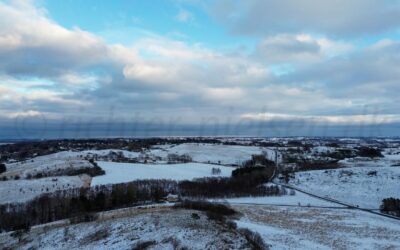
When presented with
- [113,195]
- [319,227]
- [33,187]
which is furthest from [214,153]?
[319,227]

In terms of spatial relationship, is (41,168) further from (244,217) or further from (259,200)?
(244,217)

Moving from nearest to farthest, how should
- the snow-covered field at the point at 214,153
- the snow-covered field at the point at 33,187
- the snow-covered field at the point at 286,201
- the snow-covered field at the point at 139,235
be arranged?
the snow-covered field at the point at 139,235 < the snow-covered field at the point at 286,201 < the snow-covered field at the point at 33,187 < the snow-covered field at the point at 214,153

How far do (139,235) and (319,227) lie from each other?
17942mm

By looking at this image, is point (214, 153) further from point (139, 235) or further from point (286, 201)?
point (139, 235)

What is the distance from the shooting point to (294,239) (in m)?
34.2

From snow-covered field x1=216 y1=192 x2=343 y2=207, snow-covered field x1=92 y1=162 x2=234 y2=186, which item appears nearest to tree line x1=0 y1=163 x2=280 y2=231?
snow-covered field x1=216 y1=192 x2=343 y2=207

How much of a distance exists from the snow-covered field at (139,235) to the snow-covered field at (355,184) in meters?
33.1

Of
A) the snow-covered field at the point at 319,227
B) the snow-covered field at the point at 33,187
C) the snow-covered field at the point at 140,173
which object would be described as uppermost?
the snow-covered field at the point at 319,227

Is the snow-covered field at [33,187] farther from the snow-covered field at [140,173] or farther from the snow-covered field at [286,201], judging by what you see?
the snow-covered field at [286,201]

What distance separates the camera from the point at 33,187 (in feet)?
249

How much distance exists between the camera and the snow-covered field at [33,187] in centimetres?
6788

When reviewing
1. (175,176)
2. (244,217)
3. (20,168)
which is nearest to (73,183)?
(175,176)

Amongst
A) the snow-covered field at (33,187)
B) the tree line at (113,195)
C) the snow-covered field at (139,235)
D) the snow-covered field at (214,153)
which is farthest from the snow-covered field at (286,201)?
the snow-covered field at (214,153)

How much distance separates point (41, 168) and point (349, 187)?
7510 cm
